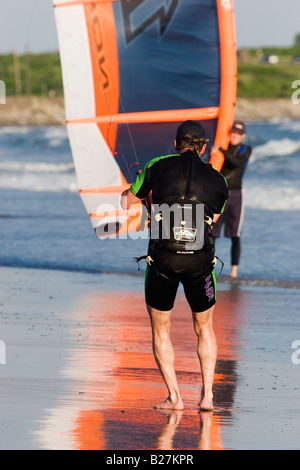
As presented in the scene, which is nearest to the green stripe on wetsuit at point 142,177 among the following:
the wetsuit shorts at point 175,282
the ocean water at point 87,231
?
the wetsuit shorts at point 175,282

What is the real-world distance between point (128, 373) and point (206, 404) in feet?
2.58

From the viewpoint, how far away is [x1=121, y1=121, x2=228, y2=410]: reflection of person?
14.3ft

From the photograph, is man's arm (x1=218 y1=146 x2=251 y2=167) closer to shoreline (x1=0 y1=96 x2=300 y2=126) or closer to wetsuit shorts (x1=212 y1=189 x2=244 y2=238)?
wetsuit shorts (x1=212 y1=189 x2=244 y2=238)

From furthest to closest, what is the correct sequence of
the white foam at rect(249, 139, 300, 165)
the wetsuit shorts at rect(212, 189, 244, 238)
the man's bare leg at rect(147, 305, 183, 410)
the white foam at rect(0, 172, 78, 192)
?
the white foam at rect(249, 139, 300, 165) < the white foam at rect(0, 172, 78, 192) < the wetsuit shorts at rect(212, 189, 244, 238) < the man's bare leg at rect(147, 305, 183, 410)

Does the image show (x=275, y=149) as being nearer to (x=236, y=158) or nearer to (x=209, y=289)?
(x=236, y=158)

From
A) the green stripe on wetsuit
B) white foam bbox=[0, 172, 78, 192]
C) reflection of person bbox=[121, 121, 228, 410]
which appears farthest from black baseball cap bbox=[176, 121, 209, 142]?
white foam bbox=[0, 172, 78, 192]

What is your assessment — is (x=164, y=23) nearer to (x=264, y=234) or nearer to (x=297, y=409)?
(x=297, y=409)

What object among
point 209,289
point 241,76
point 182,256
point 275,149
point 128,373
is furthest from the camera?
point 241,76

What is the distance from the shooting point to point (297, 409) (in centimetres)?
448

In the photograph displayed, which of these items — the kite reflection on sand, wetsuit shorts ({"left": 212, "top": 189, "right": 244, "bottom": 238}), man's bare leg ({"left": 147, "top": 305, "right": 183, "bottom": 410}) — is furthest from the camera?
wetsuit shorts ({"left": 212, "top": 189, "right": 244, "bottom": 238})

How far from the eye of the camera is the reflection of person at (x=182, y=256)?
435 cm

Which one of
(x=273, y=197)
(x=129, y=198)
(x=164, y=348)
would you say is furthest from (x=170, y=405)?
(x=273, y=197)

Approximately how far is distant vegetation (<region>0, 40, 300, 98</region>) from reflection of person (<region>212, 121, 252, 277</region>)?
66.4 meters

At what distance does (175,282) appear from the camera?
442cm
